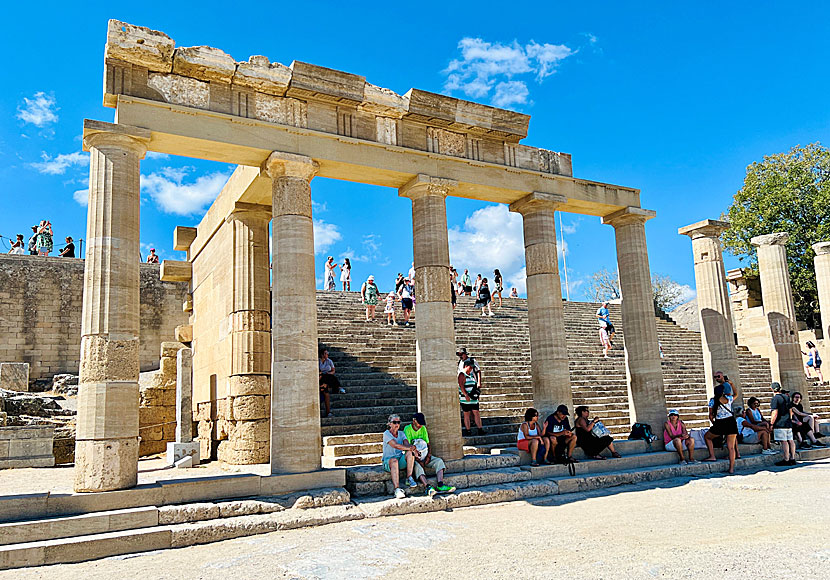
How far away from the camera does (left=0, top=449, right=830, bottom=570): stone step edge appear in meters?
6.37

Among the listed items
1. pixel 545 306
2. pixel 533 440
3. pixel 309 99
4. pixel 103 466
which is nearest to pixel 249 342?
pixel 103 466

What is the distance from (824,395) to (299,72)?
17.6m

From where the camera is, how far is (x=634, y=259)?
12547 millimetres

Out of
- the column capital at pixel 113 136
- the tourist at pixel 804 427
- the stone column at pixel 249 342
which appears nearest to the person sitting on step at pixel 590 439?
the tourist at pixel 804 427

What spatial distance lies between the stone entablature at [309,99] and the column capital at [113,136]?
0.47 meters

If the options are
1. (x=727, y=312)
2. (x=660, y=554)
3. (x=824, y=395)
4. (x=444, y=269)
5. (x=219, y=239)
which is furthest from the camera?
(x=824, y=395)

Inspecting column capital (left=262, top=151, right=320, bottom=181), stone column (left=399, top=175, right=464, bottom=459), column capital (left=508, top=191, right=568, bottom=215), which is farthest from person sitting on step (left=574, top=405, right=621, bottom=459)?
column capital (left=262, top=151, right=320, bottom=181)

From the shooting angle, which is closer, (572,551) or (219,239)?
(572,551)

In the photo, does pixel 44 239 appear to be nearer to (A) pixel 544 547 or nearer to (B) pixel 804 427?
(A) pixel 544 547

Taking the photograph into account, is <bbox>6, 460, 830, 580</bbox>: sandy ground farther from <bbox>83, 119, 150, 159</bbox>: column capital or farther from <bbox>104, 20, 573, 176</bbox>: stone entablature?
<bbox>104, 20, 573, 176</bbox>: stone entablature

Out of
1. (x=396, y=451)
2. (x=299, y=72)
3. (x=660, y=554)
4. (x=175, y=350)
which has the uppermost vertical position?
(x=299, y=72)

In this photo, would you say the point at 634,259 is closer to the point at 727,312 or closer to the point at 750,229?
the point at 727,312

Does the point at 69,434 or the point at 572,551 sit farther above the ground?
the point at 69,434

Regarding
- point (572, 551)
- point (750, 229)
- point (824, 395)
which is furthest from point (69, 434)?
point (750, 229)
